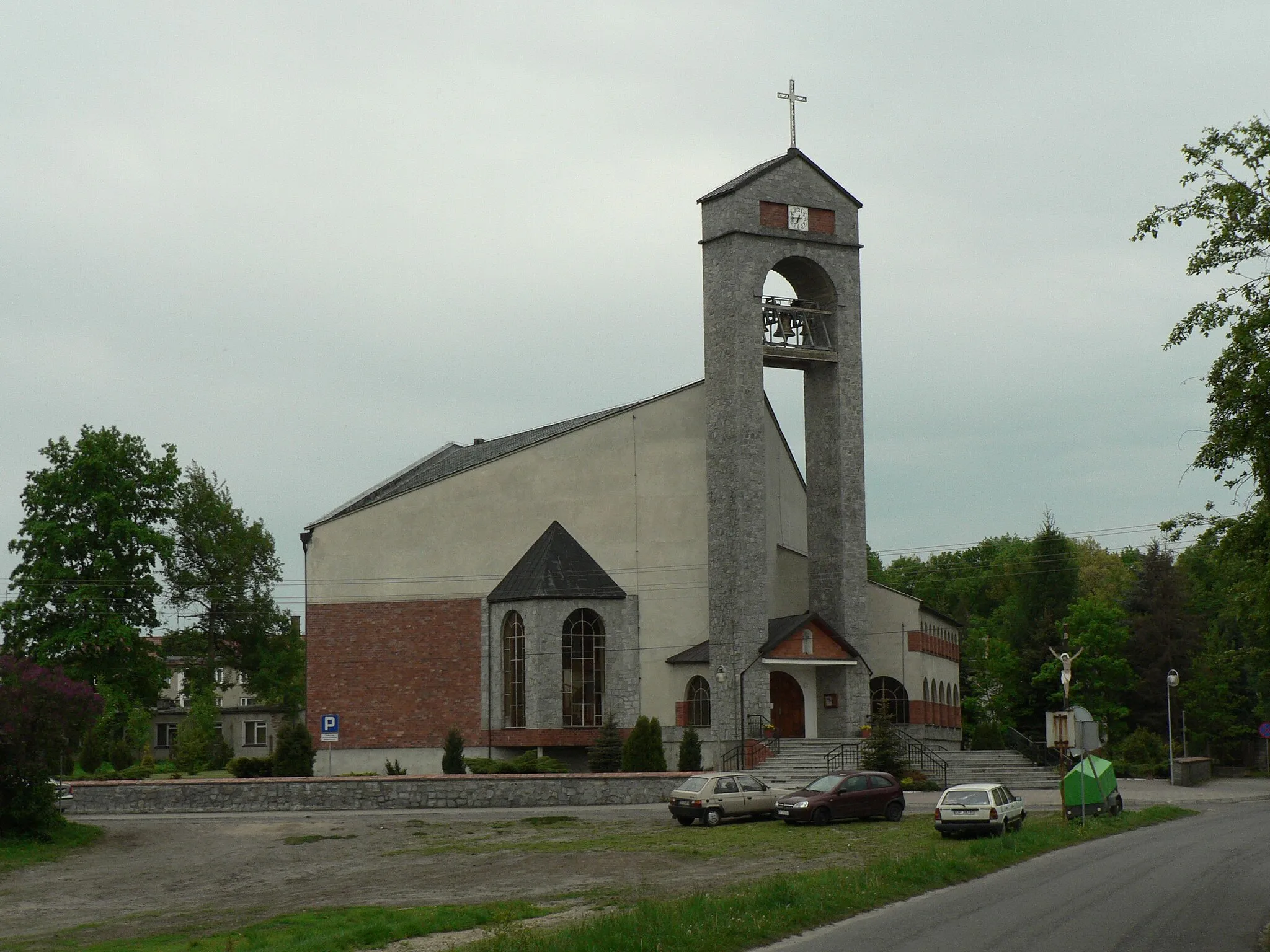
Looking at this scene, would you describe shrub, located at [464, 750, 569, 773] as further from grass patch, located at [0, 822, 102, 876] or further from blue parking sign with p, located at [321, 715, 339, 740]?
grass patch, located at [0, 822, 102, 876]

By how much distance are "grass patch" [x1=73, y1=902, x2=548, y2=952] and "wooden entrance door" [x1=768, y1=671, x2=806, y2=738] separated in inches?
1230

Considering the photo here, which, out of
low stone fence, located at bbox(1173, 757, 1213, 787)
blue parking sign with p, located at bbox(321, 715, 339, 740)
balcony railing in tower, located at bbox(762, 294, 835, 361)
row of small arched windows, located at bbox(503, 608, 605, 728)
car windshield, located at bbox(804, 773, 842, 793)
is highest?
balcony railing in tower, located at bbox(762, 294, 835, 361)

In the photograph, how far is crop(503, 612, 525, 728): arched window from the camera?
50.8 metres

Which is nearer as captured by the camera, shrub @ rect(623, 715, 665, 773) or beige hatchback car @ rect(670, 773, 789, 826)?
beige hatchback car @ rect(670, 773, 789, 826)

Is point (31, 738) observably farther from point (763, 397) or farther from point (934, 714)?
point (934, 714)

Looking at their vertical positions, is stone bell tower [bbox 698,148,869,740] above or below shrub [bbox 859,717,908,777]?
above

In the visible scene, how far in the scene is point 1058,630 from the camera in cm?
7144

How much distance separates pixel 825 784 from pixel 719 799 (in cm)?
251

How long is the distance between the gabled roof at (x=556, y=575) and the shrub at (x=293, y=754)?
905cm

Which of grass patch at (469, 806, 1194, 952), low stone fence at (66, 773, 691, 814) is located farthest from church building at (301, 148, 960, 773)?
grass patch at (469, 806, 1194, 952)

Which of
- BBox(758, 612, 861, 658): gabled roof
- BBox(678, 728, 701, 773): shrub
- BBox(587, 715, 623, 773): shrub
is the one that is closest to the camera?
BBox(678, 728, 701, 773): shrub

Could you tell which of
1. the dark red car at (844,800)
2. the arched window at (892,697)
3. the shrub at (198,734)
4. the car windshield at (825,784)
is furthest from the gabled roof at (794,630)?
the shrub at (198,734)

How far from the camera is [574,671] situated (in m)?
50.5

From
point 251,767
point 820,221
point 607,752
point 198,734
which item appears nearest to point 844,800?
point 607,752
